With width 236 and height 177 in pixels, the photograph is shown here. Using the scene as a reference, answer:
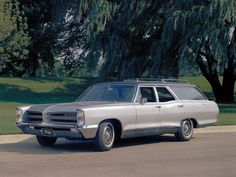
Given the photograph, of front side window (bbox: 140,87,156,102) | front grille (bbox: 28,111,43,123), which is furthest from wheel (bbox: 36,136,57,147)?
front side window (bbox: 140,87,156,102)

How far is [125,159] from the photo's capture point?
10961 mm

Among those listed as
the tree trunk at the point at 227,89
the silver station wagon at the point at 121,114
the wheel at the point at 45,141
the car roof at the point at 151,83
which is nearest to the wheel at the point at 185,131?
the silver station wagon at the point at 121,114

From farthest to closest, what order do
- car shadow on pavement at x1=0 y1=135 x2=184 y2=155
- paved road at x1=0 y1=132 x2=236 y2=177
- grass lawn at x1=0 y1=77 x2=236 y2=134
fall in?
grass lawn at x1=0 y1=77 x2=236 y2=134, car shadow on pavement at x1=0 y1=135 x2=184 y2=155, paved road at x1=0 y1=132 x2=236 y2=177

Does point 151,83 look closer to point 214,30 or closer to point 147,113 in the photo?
point 147,113

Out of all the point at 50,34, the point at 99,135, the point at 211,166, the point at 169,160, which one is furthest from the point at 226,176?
the point at 50,34

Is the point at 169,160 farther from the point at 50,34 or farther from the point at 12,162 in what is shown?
the point at 50,34

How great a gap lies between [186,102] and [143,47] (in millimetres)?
17065

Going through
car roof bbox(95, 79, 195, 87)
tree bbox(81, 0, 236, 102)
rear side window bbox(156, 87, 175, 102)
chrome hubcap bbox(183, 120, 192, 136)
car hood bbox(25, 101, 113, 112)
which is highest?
tree bbox(81, 0, 236, 102)

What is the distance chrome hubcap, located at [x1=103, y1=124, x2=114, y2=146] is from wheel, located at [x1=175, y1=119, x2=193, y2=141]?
104 inches

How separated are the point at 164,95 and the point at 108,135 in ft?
9.37

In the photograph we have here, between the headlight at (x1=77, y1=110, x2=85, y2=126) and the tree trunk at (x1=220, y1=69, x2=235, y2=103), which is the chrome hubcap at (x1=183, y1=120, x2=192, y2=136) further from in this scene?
the tree trunk at (x1=220, y1=69, x2=235, y2=103)

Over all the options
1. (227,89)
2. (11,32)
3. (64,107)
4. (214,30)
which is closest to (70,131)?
(64,107)

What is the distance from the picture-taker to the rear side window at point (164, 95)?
14374 mm

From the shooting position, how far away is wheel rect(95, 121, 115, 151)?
12.1 metres
